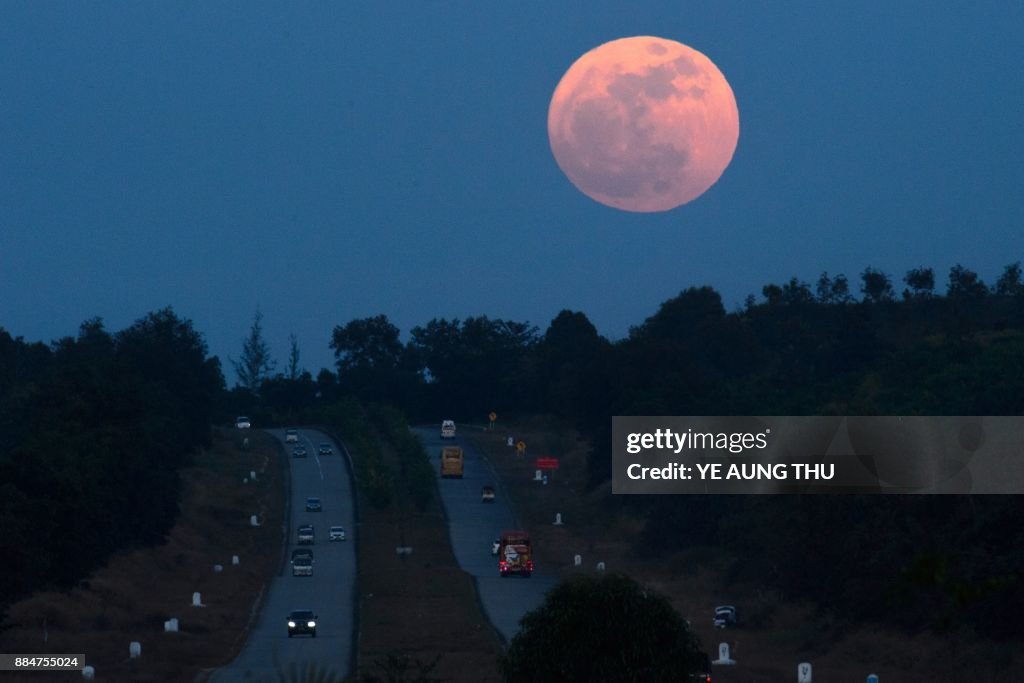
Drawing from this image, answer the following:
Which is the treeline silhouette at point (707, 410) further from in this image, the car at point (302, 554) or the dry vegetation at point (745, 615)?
the car at point (302, 554)

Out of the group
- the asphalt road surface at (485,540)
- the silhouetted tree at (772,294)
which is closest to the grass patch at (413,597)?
the asphalt road surface at (485,540)

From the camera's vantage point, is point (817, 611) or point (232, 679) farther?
point (817, 611)

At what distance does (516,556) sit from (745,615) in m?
17.1

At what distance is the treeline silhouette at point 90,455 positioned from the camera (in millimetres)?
49594

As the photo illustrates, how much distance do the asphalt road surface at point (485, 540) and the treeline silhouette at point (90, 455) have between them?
60.9 feet

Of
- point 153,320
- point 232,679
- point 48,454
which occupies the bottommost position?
point 232,679

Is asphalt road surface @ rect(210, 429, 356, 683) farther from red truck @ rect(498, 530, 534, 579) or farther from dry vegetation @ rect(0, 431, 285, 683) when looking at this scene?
red truck @ rect(498, 530, 534, 579)

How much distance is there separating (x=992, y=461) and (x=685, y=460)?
85.6ft

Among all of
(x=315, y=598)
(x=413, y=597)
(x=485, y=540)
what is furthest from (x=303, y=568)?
(x=485, y=540)

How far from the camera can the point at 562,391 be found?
127m

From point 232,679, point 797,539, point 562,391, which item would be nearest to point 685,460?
point 797,539

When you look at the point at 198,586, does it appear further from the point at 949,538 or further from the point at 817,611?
the point at 949,538

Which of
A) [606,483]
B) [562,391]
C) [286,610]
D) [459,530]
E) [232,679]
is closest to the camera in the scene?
[232,679]

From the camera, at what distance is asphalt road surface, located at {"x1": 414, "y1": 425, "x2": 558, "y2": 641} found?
6184cm
